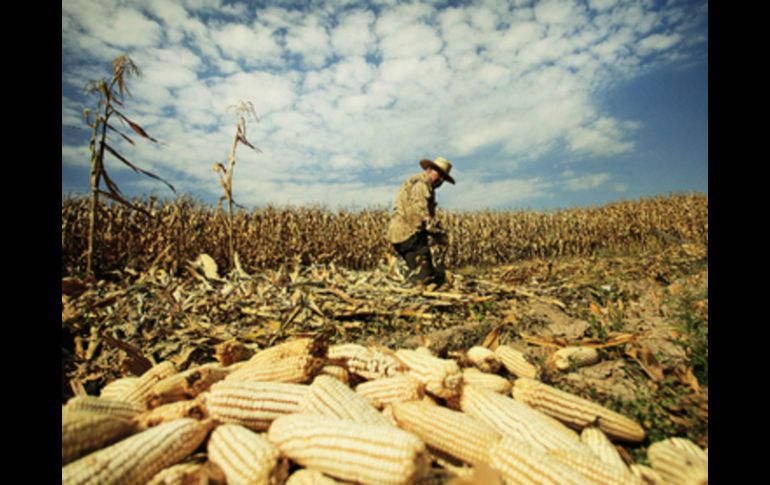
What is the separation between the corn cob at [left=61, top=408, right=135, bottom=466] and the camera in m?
1.38

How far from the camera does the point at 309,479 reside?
1.30m

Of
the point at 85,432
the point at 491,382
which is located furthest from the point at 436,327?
the point at 85,432

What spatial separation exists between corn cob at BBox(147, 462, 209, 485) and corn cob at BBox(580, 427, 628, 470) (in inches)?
68.7

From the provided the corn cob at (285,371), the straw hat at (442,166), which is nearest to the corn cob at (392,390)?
the corn cob at (285,371)

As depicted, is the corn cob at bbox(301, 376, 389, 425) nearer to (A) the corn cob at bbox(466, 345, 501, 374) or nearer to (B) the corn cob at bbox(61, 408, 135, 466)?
(B) the corn cob at bbox(61, 408, 135, 466)

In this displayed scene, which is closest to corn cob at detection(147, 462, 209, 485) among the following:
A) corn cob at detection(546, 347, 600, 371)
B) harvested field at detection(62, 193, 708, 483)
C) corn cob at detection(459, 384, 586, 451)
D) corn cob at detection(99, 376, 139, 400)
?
harvested field at detection(62, 193, 708, 483)

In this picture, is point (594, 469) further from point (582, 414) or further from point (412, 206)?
point (412, 206)

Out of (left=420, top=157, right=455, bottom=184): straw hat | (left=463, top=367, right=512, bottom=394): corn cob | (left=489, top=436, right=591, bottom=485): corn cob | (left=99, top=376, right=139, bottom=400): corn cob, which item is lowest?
(left=99, top=376, right=139, bottom=400): corn cob

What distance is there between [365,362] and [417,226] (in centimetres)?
471

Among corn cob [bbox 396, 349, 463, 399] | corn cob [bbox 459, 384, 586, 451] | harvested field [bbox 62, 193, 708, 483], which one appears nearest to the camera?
corn cob [bbox 459, 384, 586, 451]
